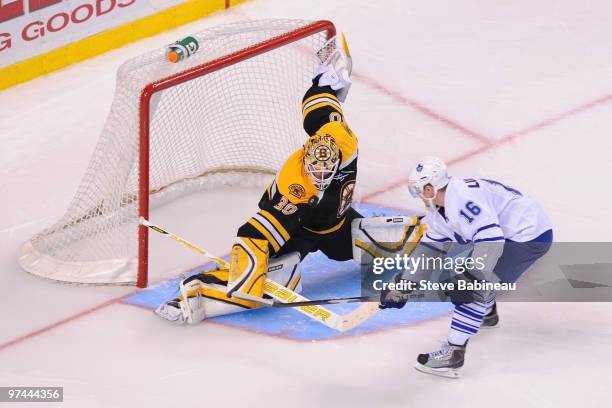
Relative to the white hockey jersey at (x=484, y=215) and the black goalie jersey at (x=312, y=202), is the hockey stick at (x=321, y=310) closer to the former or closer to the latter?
the black goalie jersey at (x=312, y=202)

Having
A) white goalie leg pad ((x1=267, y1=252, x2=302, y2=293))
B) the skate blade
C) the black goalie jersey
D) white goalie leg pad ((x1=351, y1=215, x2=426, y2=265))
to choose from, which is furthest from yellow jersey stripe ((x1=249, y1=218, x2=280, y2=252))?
the skate blade

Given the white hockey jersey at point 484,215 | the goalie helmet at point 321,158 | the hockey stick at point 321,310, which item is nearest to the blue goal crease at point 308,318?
the hockey stick at point 321,310

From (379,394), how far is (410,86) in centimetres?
225

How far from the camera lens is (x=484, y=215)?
4.39 metres

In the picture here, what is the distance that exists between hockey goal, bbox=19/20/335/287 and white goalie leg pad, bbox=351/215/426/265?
696mm

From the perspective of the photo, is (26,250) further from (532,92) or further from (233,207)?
(532,92)

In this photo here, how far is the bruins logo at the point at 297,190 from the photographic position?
4773mm

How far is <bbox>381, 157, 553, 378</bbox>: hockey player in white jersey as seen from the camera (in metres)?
4.40

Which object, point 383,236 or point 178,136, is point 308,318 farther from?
point 178,136

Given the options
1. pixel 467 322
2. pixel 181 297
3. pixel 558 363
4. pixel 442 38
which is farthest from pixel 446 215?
pixel 442 38

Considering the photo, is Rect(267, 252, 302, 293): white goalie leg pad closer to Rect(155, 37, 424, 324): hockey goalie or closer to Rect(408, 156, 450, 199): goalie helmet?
Rect(155, 37, 424, 324): hockey goalie

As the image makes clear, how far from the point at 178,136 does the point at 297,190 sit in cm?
78

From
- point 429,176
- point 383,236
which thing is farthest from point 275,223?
point 429,176

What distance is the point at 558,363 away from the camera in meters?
4.71
